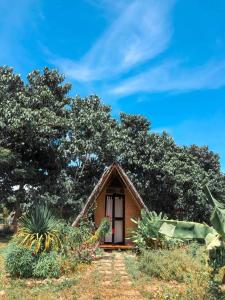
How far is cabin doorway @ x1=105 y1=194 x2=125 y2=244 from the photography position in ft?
61.8

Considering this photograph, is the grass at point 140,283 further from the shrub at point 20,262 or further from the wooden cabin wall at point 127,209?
the wooden cabin wall at point 127,209

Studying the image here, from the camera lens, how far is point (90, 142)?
2481 centimetres

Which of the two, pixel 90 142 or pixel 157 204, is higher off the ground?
pixel 90 142

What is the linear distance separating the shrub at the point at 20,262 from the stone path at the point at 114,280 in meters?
2.13

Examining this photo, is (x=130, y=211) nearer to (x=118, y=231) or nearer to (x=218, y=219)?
(x=118, y=231)

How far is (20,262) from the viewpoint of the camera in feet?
38.1

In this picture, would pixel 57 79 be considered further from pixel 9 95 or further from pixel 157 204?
pixel 157 204

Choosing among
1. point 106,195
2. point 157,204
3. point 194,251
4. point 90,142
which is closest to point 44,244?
point 194,251

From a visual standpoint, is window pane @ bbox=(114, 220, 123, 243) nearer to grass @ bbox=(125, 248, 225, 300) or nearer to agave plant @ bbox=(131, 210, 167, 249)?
agave plant @ bbox=(131, 210, 167, 249)

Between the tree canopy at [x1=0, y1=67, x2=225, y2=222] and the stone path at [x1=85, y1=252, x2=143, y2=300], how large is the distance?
995 centimetres

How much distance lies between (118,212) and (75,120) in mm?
8738

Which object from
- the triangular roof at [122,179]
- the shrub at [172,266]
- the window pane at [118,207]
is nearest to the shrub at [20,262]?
the shrub at [172,266]

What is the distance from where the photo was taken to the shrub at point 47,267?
11531mm

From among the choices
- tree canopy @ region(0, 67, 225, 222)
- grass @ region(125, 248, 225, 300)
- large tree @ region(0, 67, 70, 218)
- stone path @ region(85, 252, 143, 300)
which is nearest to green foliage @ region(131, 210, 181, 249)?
stone path @ region(85, 252, 143, 300)
